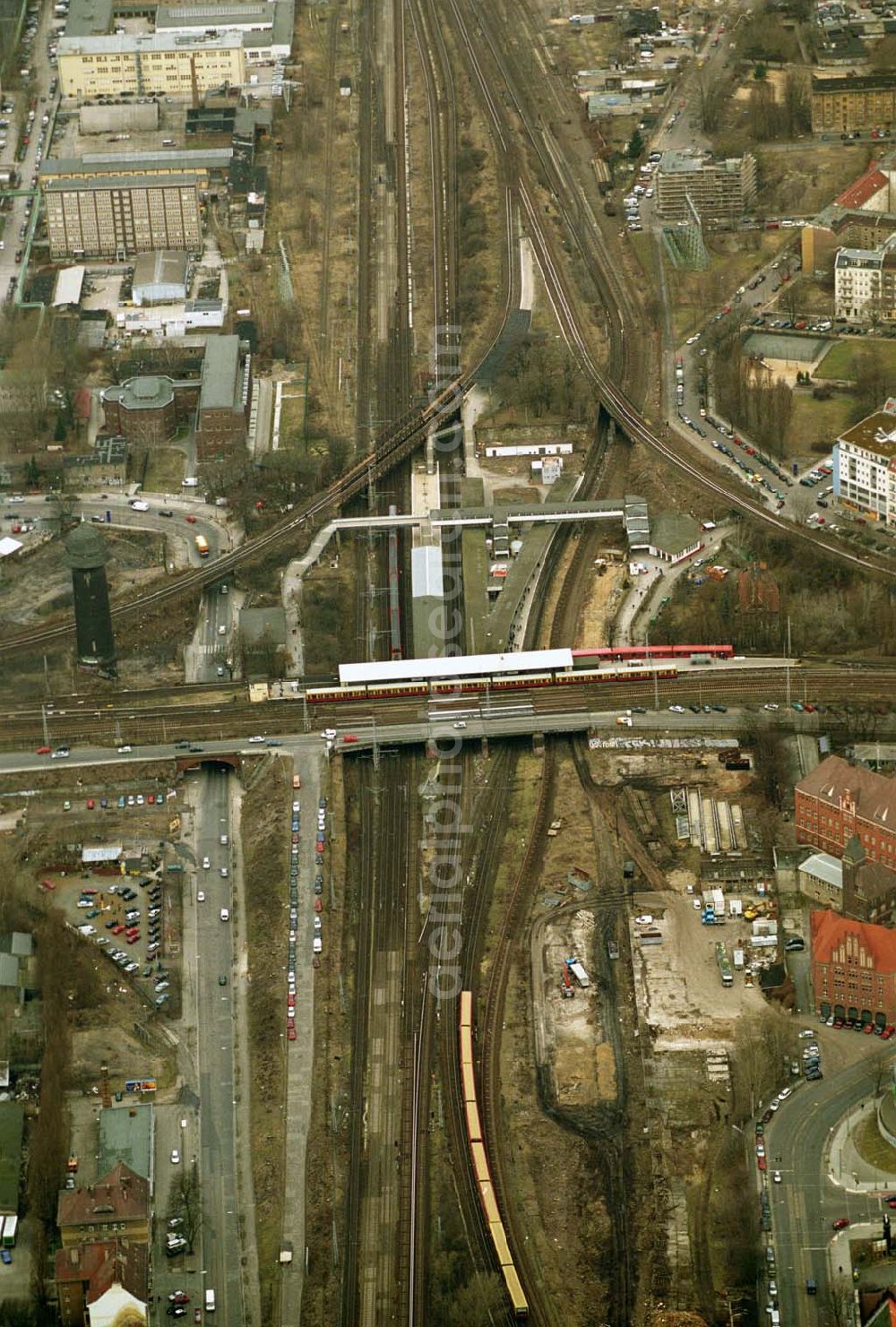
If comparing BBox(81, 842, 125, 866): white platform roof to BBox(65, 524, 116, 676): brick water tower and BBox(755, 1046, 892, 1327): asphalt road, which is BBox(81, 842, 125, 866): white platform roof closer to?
BBox(65, 524, 116, 676): brick water tower

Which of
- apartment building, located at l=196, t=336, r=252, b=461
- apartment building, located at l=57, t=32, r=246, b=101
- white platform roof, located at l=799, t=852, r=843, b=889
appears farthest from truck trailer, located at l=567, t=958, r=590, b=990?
apartment building, located at l=57, t=32, r=246, b=101

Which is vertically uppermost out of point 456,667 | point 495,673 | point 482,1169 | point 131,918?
point 456,667

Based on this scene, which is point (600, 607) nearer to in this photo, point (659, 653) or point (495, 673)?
point (659, 653)

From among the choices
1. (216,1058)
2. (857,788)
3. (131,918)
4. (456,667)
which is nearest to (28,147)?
(456,667)

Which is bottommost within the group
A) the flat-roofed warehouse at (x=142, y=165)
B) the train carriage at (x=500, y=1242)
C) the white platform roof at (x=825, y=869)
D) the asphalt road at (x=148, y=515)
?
the train carriage at (x=500, y=1242)

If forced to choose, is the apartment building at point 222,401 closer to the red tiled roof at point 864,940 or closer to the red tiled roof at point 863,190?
the red tiled roof at point 863,190

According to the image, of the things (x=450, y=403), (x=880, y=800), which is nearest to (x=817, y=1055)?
(x=880, y=800)

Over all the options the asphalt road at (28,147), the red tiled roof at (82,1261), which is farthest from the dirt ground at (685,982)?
the asphalt road at (28,147)
